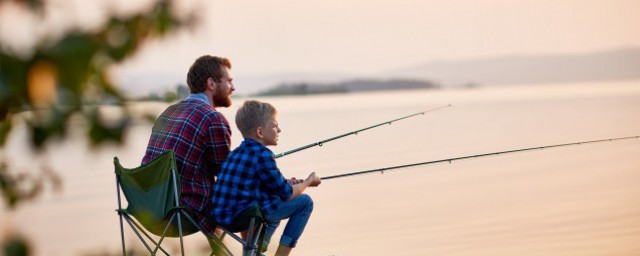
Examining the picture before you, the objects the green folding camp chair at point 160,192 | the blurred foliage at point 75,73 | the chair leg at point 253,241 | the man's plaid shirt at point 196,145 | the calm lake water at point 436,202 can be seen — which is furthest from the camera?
the calm lake water at point 436,202

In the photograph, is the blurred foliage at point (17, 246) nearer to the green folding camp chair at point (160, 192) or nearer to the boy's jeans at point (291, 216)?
the green folding camp chair at point (160, 192)

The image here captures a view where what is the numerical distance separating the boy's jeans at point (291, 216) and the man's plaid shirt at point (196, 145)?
24 centimetres

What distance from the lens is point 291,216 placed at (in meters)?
4.14

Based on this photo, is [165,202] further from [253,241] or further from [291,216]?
[291,216]

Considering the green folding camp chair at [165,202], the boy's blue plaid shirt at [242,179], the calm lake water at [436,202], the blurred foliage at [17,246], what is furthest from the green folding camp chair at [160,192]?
the blurred foliage at [17,246]

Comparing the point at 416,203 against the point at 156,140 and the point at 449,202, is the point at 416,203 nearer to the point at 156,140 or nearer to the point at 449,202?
the point at 449,202

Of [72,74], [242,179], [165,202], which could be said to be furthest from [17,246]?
[242,179]

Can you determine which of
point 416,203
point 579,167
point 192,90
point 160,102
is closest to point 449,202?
point 416,203

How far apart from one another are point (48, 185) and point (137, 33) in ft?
0.51

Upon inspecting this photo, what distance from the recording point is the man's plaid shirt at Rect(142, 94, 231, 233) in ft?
12.9

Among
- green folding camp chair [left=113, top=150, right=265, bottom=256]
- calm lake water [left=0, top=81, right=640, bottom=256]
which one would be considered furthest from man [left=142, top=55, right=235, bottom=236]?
calm lake water [left=0, top=81, right=640, bottom=256]

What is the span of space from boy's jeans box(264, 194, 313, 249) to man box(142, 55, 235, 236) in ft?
0.78

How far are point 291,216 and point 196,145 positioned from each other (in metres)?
0.45

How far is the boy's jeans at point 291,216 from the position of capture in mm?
3998
